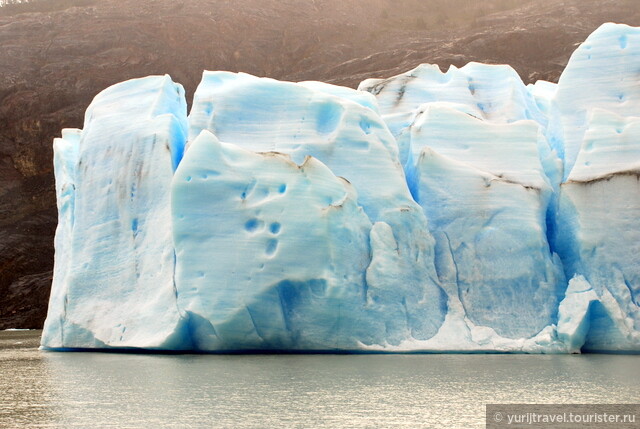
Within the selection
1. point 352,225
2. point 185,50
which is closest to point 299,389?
point 352,225

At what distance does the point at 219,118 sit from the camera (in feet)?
44.9

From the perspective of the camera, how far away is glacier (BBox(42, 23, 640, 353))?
12289mm

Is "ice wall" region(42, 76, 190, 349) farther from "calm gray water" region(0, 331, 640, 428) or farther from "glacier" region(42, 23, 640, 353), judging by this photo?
"calm gray water" region(0, 331, 640, 428)

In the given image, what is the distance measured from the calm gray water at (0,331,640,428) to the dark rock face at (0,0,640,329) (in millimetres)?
21772

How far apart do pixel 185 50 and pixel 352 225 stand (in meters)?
31.0

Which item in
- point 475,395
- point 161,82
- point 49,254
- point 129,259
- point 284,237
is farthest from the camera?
point 49,254

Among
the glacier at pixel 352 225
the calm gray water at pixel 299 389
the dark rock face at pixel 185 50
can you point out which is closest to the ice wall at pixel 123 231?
the glacier at pixel 352 225

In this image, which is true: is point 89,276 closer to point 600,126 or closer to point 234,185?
point 234,185

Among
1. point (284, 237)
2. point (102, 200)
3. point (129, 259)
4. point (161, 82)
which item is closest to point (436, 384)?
point (284, 237)

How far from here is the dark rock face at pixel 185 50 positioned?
113ft

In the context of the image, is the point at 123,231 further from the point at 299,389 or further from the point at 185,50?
the point at 185,50

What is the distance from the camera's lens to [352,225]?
12570 mm

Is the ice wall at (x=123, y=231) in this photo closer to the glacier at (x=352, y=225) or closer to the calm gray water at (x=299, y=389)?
the glacier at (x=352, y=225)

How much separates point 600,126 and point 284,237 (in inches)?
189
